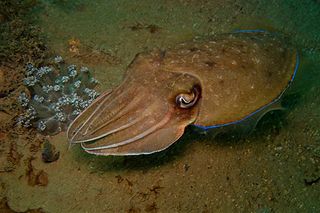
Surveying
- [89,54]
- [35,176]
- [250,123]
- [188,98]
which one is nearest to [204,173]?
[250,123]

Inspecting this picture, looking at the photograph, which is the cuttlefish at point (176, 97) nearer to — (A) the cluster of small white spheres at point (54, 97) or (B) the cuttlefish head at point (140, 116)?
(B) the cuttlefish head at point (140, 116)

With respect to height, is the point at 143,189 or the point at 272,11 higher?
the point at 272,11

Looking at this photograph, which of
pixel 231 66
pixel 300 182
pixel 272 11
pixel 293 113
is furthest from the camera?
pixel 272 11

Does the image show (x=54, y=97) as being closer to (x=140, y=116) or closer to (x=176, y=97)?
(x=140, y=116)

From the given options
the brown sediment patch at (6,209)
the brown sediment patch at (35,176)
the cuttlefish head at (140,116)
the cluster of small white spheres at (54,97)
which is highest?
the cuttlefish head at (140,116)

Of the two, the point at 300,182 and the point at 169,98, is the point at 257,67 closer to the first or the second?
the point at 169,98

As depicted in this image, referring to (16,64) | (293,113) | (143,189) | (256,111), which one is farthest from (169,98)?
(16,64)

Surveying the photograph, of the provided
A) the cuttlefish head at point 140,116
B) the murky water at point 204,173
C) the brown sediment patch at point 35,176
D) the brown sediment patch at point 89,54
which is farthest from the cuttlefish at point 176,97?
the brown sediment patch at point 89,54

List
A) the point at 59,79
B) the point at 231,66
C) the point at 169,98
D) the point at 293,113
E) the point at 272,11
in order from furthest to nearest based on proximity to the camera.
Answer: the point at 272,11 < the point at 59,79 < the point at 293,113 < the point at 231,66 < the point at 169,98
